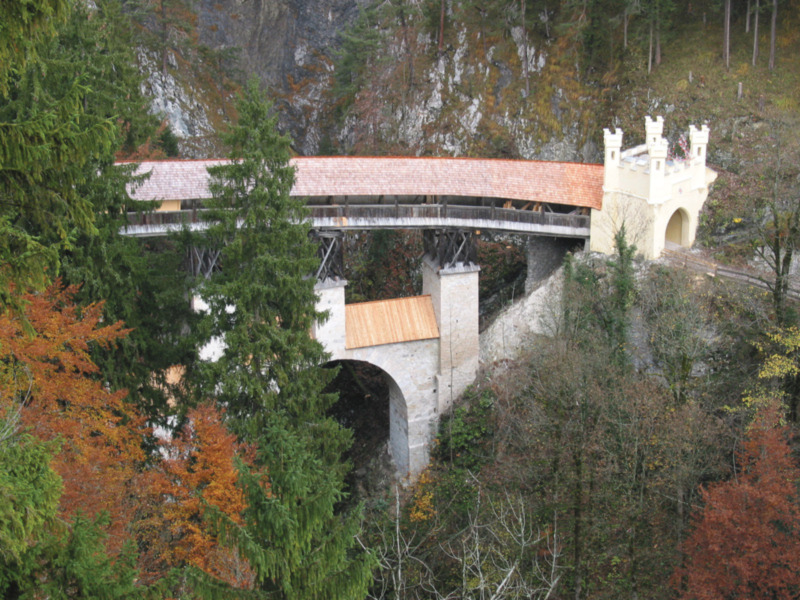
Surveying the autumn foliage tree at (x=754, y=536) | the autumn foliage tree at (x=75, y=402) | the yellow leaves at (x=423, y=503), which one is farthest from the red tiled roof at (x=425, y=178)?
the autumn foliage tree at (x=754, y=536)

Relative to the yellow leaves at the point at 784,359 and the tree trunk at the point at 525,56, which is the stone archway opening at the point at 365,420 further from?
the tree trunk at the point at 525,56

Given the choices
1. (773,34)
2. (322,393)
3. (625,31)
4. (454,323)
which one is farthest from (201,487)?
(773,34)

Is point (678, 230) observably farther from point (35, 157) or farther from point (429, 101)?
point (35, 157)

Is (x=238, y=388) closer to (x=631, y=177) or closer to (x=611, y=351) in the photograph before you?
(x=611, y=351)

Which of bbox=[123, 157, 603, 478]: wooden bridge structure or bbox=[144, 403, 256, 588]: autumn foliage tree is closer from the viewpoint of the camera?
bbox=[144, 403, 256, 588]: autumn foliage tree

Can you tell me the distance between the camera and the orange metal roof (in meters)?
29.0

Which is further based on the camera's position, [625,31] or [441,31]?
[441,31]

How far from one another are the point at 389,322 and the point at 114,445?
11.5m

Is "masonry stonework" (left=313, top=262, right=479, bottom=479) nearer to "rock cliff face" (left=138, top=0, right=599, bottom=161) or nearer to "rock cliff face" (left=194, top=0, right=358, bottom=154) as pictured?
"rock cliff face" (left=138, top=0, right=599, bottom=161)

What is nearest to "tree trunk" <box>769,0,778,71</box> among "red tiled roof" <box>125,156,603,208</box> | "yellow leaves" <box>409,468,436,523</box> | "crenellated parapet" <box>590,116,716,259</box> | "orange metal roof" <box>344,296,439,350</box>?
"crenellated parapet" <box>590,116,716,259</box>

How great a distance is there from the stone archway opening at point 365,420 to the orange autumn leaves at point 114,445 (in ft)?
36.8

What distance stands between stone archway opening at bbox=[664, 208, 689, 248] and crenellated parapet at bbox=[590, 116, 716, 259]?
42 mm

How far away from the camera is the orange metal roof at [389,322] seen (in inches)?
1143

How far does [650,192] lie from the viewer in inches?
1125
